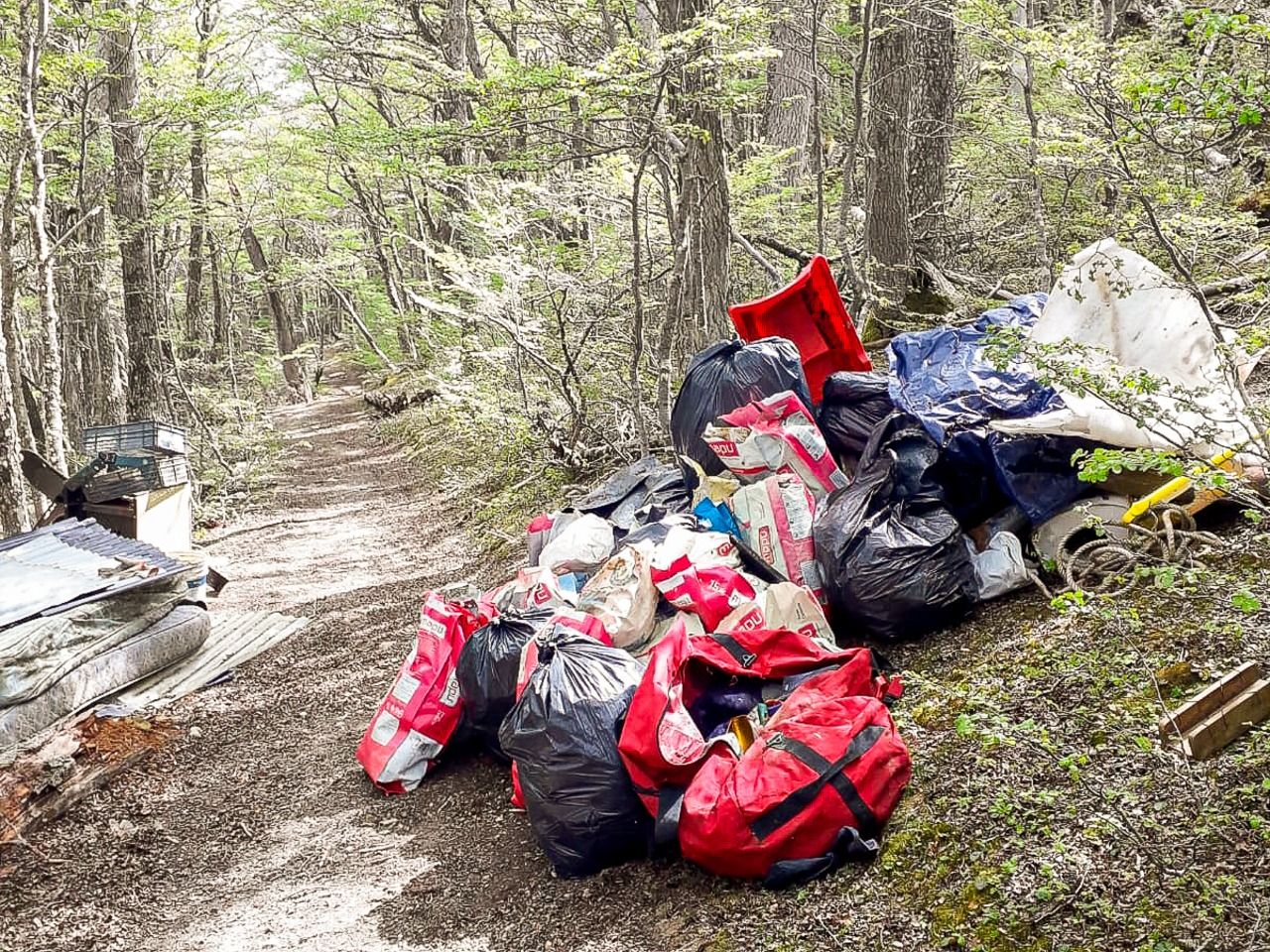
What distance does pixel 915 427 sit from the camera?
13.4 feet

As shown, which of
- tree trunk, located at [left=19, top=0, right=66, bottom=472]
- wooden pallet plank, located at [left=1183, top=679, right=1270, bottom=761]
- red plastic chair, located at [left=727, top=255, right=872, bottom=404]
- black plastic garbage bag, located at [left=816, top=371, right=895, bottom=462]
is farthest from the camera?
tree trunk, located at [left=19, top=0, right=66, bottom=472]

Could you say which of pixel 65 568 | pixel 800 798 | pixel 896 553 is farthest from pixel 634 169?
pixel 800 798

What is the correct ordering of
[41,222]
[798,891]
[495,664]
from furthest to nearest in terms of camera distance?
[41,222] < [495,664] < [798,891]

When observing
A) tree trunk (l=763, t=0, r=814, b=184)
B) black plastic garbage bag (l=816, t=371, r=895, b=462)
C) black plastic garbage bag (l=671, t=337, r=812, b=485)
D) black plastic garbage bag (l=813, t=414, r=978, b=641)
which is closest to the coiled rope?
black plastic garbage bag (l=813, t=414, r=978, b=641)

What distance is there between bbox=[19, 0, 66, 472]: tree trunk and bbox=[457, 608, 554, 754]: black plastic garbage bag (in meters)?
5.87

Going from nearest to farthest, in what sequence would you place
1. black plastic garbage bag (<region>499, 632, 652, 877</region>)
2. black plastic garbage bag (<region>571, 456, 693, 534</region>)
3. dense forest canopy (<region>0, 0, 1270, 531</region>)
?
black plastic garbage bag (<region>499, 632, 652, 877</region>) → black plastic garbage bag (<region>571, 456, 693, 534</region>) → dense forest canopy (<region>0, 0, 1270, 531</region>)

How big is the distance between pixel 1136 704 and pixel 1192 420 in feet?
4.42

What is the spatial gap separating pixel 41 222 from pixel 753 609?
700cm

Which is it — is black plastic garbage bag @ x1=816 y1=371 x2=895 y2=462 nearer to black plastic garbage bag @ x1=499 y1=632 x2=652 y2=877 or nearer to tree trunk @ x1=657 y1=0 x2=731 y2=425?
black plastic garbage bag @ x1=499 y1=632 x2=652 y2=877

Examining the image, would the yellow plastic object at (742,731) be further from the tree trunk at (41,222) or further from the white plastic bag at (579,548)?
the tree trunk at (41,222)

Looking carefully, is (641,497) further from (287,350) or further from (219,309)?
(287,350)

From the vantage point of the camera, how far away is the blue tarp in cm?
384

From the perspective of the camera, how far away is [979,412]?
4035mm

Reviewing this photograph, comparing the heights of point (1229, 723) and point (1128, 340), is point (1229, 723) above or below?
below
